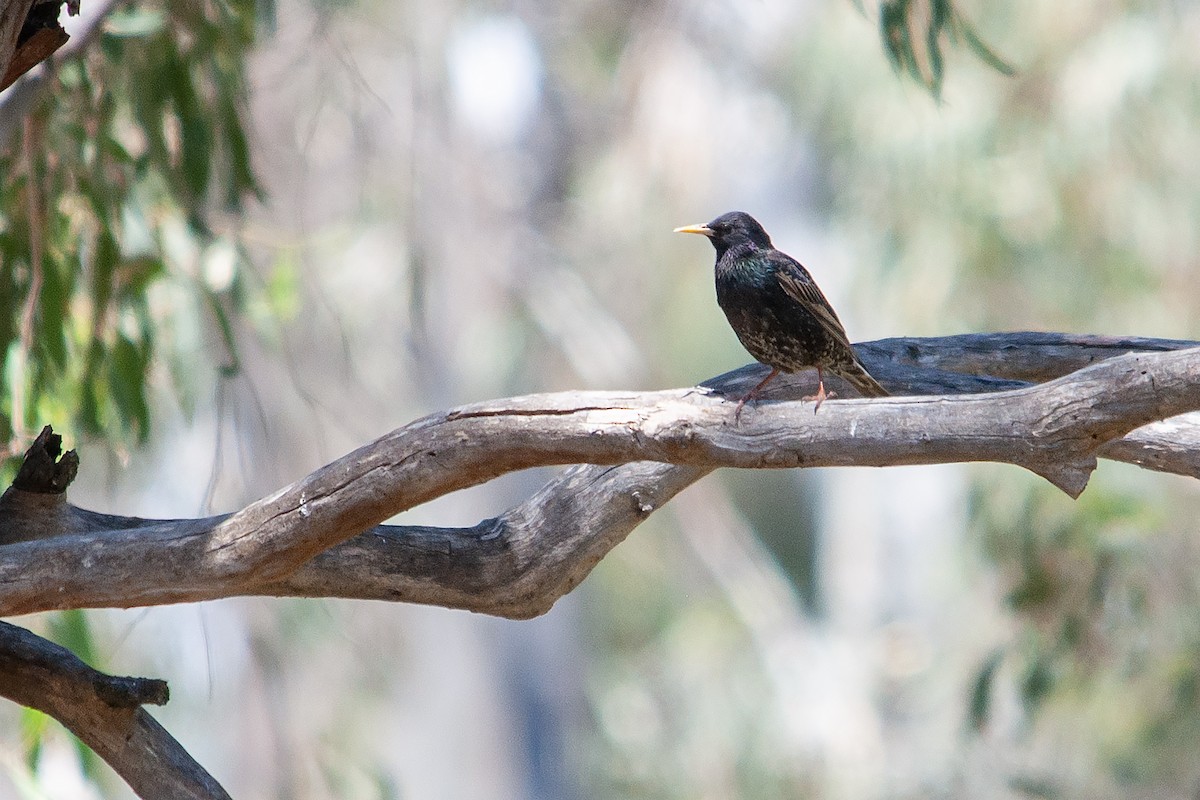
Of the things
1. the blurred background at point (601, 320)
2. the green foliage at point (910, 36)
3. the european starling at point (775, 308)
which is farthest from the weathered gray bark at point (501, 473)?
the green foliage at point (910, 36)

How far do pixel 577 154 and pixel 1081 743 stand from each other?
7.03 metres

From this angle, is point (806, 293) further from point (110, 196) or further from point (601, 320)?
point (601, 320)

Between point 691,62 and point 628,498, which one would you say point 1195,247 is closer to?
point 691,62

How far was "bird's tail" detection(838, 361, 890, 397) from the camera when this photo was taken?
2.91m

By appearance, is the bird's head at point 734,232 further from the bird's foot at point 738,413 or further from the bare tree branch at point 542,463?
the bird's foot at point 738,413

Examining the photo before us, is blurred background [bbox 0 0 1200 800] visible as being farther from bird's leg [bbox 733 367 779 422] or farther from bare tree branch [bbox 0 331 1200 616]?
bird's leg [bbox 733 367 779 422]

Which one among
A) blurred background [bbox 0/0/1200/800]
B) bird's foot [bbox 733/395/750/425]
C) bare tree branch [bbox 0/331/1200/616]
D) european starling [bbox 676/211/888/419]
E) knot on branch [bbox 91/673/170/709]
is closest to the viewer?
bare tree branch [bbox 0/331/1200/616]

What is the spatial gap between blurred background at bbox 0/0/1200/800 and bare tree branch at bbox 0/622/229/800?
1.50 ft

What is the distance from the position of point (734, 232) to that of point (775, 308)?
12.8 inches

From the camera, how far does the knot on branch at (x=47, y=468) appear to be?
252 centimetres

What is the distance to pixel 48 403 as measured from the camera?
3795 millimetres

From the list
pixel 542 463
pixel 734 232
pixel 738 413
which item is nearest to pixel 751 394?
pixel 738 413

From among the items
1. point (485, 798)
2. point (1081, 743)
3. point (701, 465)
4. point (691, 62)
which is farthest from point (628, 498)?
point (485, 798)

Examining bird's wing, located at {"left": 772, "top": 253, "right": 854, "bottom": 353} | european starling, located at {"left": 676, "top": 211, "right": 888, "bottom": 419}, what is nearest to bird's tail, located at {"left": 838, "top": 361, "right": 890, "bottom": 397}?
european starling, located at {"left": 676, "top": 211, "right": 888, "bottom": 419}
